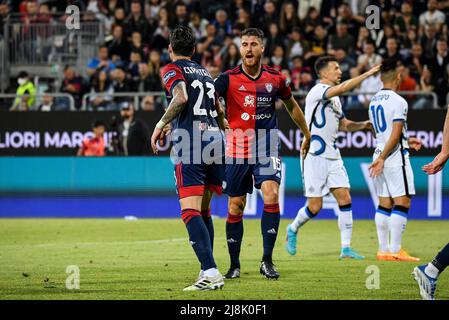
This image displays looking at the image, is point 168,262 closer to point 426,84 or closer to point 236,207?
point 236,207

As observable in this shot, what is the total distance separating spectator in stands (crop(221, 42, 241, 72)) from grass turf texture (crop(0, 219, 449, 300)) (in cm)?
460

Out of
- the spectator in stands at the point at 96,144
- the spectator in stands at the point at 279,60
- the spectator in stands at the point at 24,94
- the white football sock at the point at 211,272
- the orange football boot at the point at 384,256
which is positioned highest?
the spectator in stands at the point at 279,60

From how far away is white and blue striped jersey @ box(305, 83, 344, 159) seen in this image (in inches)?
521

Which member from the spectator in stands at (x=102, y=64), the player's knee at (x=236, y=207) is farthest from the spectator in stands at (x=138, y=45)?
the player's knee at (x=236, y=207)

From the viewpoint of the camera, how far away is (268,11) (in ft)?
76.3

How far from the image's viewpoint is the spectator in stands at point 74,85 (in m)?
22.4

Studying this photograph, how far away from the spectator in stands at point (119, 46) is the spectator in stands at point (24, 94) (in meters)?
2.06

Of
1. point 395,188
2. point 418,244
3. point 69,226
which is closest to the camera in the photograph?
point 395,188

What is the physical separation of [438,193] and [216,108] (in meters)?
9.67

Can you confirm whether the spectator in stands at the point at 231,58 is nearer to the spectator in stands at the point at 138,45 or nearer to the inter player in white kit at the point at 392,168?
the spectator in stands at the point at 138,45

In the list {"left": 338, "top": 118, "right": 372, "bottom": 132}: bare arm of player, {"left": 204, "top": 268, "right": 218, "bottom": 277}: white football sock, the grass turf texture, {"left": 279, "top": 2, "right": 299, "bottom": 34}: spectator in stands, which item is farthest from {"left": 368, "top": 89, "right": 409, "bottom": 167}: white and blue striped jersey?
{"left": 279, "top": 2, "right": 299, "bottom": 34}: spectator in stands

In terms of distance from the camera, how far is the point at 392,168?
12.6 metres
